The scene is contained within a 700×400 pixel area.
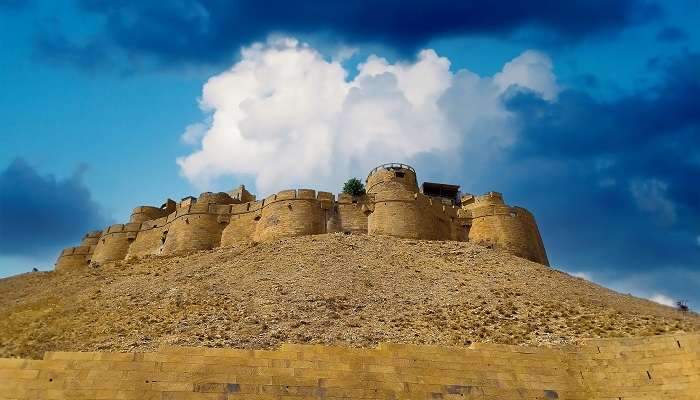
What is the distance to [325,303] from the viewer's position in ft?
62.1

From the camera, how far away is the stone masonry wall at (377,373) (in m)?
10.5

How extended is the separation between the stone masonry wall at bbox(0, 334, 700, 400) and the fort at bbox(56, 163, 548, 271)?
680 inches

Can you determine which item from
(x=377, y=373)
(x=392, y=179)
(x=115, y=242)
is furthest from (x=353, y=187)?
(x=377, y=373)

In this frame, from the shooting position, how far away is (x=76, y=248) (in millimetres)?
37812

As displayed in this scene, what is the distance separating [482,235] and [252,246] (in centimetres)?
1391

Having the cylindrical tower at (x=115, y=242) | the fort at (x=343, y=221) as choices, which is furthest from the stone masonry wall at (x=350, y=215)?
the cylindrical tower at (x=115, y=242)

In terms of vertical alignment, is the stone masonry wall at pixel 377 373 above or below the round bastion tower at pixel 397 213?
below

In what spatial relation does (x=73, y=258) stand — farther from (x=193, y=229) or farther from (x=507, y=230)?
(x=507, y=230)

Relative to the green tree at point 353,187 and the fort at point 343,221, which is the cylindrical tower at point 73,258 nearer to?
the fort at point 343,221

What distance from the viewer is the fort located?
103 feet

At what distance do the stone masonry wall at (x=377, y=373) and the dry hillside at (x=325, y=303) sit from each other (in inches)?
94.4

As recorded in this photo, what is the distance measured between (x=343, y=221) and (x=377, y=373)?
2007cm

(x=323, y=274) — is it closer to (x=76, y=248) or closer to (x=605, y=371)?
(x=605, y=371)

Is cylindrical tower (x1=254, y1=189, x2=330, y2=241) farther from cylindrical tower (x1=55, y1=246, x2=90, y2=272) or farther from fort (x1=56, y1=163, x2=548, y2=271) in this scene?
cylindrical tower (x1=55, y1=246, x2=90, y2=272)
